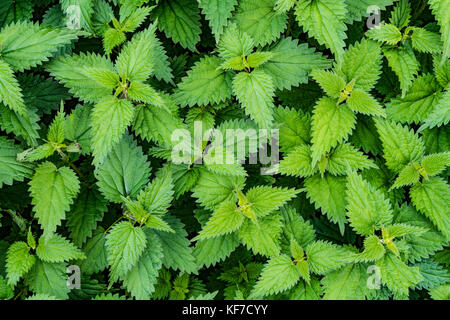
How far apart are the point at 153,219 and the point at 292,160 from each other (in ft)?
3.06

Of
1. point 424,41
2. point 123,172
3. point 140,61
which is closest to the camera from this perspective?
point 140,61

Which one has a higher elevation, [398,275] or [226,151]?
[226,151]

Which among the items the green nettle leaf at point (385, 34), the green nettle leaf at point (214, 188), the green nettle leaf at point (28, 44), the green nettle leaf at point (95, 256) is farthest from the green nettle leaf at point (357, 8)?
the green nettle leaf at point (95, 256)

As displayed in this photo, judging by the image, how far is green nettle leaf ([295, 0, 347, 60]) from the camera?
252cm

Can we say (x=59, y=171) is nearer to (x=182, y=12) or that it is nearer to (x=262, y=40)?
(x=182, y=12)

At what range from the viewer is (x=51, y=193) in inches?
100

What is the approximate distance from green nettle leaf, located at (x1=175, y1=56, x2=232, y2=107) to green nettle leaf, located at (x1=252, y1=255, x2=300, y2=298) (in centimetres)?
108

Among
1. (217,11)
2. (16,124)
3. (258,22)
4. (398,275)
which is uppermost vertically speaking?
(217,11)

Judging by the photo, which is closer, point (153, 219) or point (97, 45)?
point (153, 219)

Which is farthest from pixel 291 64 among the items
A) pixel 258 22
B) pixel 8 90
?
pixel 8 90

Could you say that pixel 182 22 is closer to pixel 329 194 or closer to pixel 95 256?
pixel 329 194

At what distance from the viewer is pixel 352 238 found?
9.85ft

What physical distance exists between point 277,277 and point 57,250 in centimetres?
132

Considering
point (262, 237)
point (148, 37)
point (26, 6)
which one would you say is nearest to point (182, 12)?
point (148, 37)
